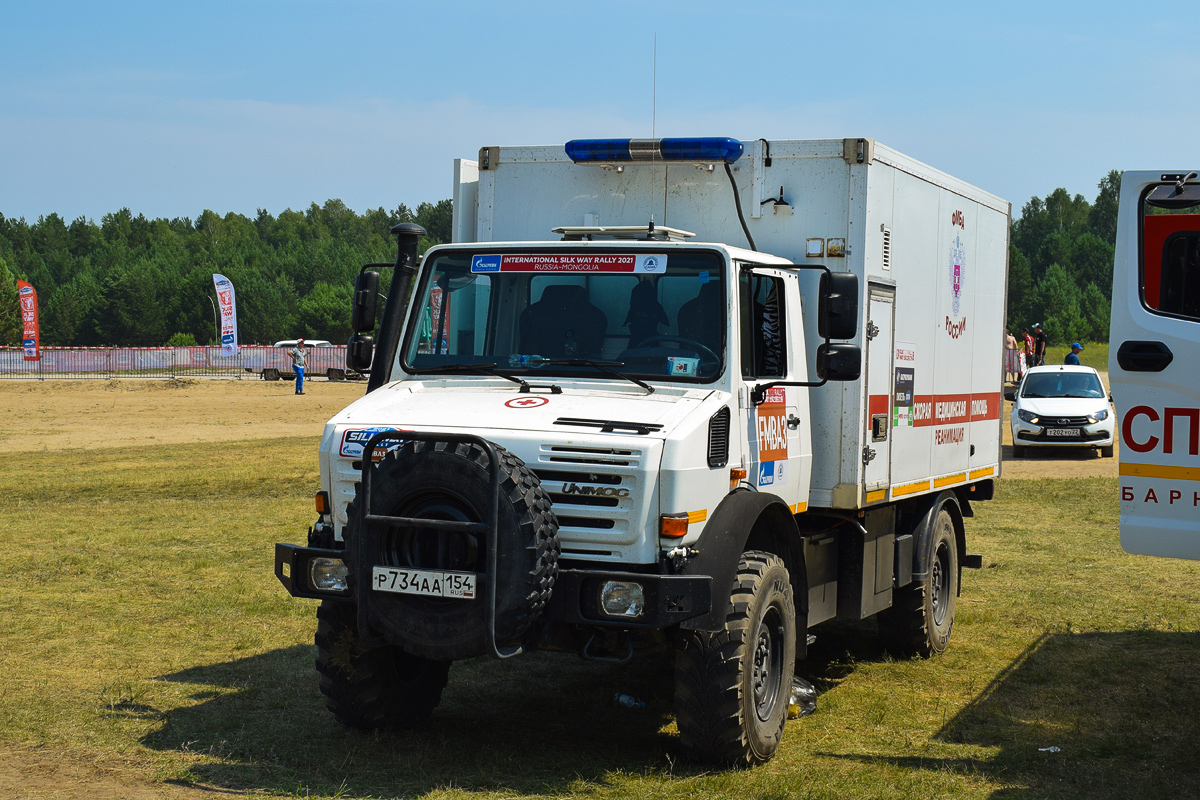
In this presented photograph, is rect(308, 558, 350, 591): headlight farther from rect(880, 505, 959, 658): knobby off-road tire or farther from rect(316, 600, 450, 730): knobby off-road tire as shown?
rect(880, 505, 959, 658): knobby off-road tire

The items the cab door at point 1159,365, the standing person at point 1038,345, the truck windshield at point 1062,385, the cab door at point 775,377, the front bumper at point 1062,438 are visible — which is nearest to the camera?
the cab door at point 1159,365

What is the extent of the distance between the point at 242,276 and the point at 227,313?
72.5 meters

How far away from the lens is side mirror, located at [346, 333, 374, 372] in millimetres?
7239

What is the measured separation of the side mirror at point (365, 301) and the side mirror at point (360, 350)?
0.19ft

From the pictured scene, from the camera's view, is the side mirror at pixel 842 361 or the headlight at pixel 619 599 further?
the side mirror at pixel 842 361

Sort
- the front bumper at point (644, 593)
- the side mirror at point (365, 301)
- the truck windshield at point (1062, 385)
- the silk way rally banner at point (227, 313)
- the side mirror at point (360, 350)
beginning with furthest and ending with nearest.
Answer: the silk way rally banner at point (227, 313), the truck windshield at point (1062, 385), the side mirror at point (360, 350), the side mirror at point (365, 301), the front bumper at point (644, 593)

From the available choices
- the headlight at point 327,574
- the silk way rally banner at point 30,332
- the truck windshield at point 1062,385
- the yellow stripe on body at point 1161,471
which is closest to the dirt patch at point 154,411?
the silk way rally banner at point 30,332

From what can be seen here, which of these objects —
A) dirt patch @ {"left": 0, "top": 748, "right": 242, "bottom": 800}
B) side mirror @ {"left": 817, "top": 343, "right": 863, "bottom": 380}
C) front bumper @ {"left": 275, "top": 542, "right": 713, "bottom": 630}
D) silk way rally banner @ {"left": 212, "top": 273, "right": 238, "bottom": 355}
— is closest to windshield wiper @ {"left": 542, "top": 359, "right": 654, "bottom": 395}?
side mirror @ {"left": 817, "top": 343, "right": 863, "bottom": 380}

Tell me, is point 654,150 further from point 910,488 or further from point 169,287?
point 169,287

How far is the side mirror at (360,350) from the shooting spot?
285 inches

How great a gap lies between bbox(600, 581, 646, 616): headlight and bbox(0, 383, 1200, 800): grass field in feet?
2.85

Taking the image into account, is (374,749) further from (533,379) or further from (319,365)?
(319,365)

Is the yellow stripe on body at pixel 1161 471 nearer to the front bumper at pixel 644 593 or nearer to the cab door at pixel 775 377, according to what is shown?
the cab door at pixel 775 377

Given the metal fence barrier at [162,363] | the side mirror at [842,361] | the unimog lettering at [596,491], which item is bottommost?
the metal fence barrier at [162,363]
